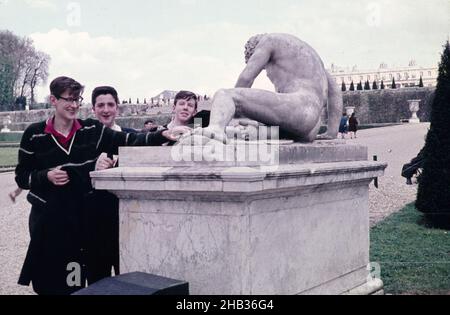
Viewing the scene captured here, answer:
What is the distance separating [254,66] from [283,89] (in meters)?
0.35

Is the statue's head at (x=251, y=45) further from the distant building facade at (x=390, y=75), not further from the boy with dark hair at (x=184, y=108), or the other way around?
the distant building facade at (x=390, y=75)

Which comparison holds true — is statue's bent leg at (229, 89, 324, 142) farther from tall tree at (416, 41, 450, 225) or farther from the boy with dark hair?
tall tree at (416, 41, 450, 225)

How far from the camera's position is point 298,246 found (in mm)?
4125

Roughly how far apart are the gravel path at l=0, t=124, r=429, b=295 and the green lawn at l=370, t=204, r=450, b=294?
74 centimetres

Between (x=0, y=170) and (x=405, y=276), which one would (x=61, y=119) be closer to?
(x=405, y=276)

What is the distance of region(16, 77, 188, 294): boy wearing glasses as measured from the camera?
12.4 feet

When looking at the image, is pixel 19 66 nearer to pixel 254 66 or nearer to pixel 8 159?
pixel 8 159

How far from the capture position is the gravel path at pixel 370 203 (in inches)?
300

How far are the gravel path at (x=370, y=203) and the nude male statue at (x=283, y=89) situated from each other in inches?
84.5

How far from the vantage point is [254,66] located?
4.64m

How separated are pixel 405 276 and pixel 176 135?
3764mm

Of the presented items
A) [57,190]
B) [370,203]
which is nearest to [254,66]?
[57,190]

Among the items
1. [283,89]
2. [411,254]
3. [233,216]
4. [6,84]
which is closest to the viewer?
[233,216]
